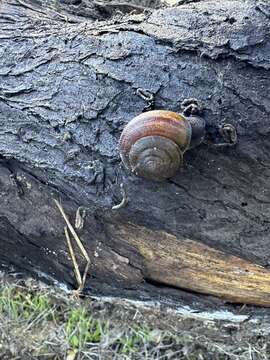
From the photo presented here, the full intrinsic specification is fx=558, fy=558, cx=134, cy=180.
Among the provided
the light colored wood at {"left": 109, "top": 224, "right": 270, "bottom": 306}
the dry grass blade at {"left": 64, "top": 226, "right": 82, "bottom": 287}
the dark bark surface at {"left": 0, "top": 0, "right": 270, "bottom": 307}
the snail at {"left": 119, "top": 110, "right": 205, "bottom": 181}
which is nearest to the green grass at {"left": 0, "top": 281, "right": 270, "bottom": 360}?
the dry grass blade at {"left": 64, "top": 226, "right": 82, "bottom": 287}

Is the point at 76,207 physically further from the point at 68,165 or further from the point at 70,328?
the point at 70,328

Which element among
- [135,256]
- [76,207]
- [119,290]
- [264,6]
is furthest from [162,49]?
[119,290]

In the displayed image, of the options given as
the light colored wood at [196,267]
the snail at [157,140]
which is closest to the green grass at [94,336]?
the light colored wood at [196,267]

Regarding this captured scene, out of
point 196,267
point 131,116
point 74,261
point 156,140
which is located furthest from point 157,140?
point 74,261

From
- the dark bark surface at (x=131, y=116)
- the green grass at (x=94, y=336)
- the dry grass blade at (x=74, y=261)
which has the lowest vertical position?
the green grass at (x=94, y=336)

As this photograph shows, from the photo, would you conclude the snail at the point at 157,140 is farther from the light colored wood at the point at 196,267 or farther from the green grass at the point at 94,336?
the green grass at the point at 94,336
